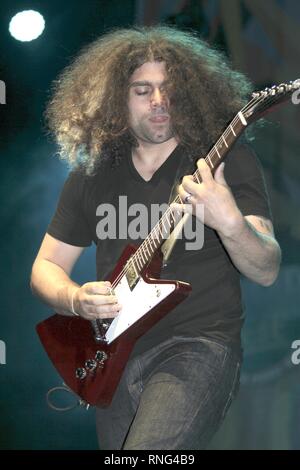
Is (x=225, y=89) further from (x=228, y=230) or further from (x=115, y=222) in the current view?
(x=228, y=230)

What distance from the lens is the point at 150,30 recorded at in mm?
3082

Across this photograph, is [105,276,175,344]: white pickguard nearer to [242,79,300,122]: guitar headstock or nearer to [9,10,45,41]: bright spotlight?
[242,79,300,122]: guitar headstock

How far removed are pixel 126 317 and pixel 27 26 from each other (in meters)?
2.14

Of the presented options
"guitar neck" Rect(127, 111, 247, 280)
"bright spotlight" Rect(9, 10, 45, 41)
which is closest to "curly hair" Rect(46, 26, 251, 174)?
"guitar neck" Rect(127, 111, 247, 280)

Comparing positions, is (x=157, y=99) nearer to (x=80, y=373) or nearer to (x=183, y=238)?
(x=183, y=238)

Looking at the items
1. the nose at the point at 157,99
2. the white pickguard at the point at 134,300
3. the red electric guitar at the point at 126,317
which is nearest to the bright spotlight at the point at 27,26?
the nose at the point at 157,99

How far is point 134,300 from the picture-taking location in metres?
2.37

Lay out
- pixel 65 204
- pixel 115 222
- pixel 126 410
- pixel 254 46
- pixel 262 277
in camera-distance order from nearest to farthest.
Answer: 1. pixel 262 277
2. pixel 126 410
3. pixel 115 222
4. pixel 65 204
5. pixel 254 46

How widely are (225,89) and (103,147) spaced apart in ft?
1.73

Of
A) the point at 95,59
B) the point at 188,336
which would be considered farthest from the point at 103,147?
the point at 188,336

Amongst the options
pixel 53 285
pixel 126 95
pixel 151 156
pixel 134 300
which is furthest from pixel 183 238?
pixel 126 95

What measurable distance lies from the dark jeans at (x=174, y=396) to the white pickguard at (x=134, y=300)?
0.41 feet

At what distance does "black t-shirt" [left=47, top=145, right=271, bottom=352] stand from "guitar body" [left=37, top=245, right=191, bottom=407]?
9cm

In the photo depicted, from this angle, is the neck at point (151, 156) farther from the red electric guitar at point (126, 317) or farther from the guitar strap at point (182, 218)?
the red electric guitar at point (126, 317)
